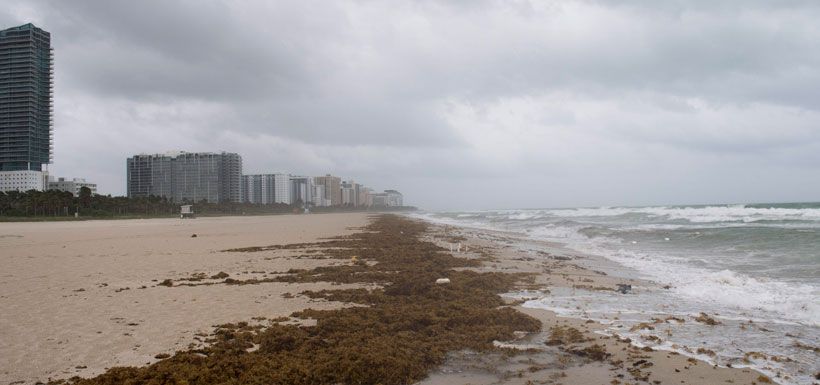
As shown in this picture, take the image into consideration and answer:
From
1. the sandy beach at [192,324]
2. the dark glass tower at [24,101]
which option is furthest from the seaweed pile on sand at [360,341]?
the dark glass tower at [24,101]

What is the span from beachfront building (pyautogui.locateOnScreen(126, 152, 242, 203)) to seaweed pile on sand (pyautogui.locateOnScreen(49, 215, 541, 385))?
15832cm

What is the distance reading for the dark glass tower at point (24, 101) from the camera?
11788cm

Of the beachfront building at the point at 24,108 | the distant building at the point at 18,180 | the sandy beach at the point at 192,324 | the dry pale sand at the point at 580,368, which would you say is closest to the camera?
the dry pale sand at the point at 580,368

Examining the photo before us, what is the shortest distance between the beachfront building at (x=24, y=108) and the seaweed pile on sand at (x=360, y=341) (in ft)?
457

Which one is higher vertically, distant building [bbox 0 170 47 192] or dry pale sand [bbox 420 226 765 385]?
distant building [bbox 0 170 47 192]

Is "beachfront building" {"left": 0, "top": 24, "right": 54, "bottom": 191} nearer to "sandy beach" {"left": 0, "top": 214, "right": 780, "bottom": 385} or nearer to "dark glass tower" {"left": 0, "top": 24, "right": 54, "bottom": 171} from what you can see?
"dark glass tower" {"left": 0, "top": 24, "right": 54, "bottom": 171}

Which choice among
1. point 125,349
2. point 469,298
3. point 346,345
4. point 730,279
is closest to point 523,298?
point 469,298

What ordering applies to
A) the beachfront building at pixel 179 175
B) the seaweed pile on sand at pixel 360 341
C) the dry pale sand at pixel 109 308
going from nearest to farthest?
the seaweed pile on sand at pixel 360 341, the dry pale sand at pixel 109 308, the beachfront building at pixel 179 175

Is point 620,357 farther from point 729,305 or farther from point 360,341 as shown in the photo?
point 729,305

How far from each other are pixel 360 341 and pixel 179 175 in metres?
169

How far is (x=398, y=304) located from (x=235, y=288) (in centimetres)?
397

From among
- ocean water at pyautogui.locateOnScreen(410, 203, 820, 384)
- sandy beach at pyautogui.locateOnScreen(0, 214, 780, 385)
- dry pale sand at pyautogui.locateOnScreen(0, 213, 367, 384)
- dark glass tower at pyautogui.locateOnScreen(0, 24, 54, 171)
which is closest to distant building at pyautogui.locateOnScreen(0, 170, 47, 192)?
dark glass tower at pyautogui.locateOnScreen(0, 24, 54, 171)

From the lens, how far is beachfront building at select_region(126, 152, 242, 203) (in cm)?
15650

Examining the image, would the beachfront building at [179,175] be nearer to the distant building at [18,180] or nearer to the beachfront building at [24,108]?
→ the beachfront building at [24,108]
